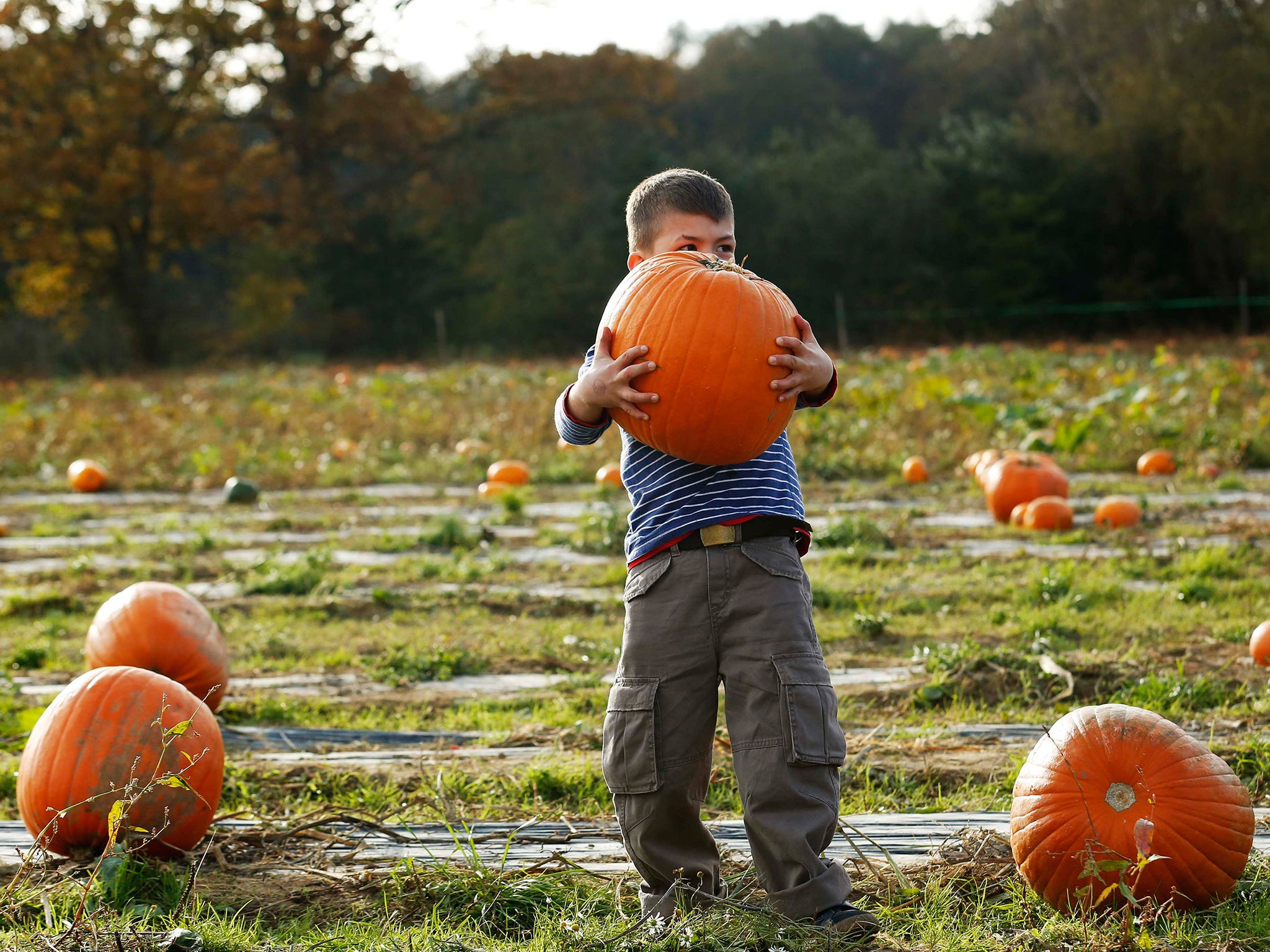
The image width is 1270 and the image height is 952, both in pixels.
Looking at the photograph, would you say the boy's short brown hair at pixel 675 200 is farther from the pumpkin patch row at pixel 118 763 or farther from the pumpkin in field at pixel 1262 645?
the pumpkin in field at pixel 1262 645

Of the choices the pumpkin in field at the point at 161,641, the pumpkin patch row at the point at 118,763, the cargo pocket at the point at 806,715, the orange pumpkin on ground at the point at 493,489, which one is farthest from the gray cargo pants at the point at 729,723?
the orange pumpkin on ground at the point at 493,489

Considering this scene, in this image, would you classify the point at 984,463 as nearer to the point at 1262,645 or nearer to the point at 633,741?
the point at 1262,645

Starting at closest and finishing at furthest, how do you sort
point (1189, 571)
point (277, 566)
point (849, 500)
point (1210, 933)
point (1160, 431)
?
point (1210, 933)
point (1189, 571)
point (277, 566)
point (849, 500)
point (1160, 431)

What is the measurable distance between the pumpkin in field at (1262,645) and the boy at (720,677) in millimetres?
2282

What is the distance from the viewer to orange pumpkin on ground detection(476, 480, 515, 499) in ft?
30.2

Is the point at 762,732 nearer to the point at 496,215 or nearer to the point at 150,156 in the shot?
the point at 150,156

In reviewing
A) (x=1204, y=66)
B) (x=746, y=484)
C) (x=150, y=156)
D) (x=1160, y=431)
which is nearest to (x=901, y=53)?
(x=1204, y=66)

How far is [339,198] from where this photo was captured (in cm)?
3450

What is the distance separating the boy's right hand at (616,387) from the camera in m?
2.53

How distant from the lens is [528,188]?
118ft

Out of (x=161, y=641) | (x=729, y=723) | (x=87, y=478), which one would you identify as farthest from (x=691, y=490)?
(x=87, y=478)

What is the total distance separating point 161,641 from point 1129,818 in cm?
303

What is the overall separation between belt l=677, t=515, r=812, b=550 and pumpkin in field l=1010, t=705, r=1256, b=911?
749mm

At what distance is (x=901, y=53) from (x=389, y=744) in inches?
1750
